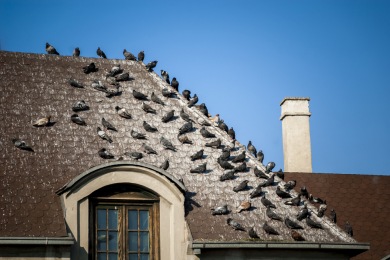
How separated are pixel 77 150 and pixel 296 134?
876 cm

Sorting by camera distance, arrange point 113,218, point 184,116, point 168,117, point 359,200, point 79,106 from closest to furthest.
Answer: point 113,218
point 79,106
point 168,117
point 184,116
point 359,200

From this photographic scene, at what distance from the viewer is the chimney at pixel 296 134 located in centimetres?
2955

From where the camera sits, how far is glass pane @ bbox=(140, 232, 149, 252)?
71.9 ft

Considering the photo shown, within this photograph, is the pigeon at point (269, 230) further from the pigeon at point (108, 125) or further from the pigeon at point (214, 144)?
the pigeon at point (108, 125)

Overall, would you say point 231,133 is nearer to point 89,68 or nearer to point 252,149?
point 252,149

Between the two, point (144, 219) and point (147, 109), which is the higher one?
point (147, 109)

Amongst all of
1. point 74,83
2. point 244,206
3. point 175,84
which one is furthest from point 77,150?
point 175,84

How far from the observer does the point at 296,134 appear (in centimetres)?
2997

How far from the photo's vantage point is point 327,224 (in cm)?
2312

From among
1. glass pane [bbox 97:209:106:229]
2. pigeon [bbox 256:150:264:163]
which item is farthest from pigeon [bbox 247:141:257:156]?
glass pane [bbox 97:209:106:229]

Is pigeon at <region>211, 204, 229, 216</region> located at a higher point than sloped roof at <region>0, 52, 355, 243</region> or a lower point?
lower

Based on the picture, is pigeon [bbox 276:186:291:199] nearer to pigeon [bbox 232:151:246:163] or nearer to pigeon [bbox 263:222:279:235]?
pigeon [bbox 232:151:246:163]

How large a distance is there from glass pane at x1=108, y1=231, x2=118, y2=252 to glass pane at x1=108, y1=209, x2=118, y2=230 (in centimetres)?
14

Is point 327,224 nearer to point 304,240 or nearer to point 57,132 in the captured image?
point 304,240
